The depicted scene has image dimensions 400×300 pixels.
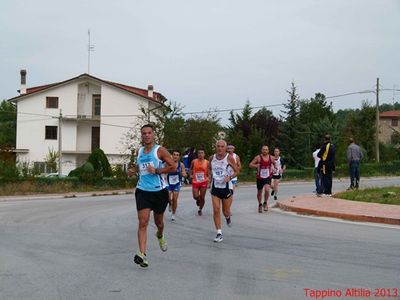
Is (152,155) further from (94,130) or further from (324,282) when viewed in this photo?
(94,130)

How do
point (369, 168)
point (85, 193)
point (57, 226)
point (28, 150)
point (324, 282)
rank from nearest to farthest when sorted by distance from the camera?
point (324, 282) < point (57, 226) < point (85, 193) < point (369, 168) < point (28, 150)

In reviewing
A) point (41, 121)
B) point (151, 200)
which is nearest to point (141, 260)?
point (151, 200)

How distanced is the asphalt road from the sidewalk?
1.95 ft

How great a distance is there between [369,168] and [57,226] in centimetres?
3206

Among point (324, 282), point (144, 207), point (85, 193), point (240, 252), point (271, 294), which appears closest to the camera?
point (271, 294)

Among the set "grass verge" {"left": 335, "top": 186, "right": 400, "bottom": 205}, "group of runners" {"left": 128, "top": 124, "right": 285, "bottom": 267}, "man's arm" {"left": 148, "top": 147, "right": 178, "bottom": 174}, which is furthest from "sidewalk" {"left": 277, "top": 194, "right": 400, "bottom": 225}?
"man's arm" {"left": 148, "top": 147, "right": 178, "bottom": 174}

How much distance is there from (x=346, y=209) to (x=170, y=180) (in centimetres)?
461

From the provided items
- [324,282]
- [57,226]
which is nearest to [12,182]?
[57,226]

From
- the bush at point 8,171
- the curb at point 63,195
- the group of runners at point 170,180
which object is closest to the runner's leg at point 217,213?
the group of runners at point 170,180

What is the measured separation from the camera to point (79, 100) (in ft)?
186

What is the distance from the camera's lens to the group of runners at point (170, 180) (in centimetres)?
830

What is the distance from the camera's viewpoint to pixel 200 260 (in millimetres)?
8680

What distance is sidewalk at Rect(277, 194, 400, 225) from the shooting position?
44.1 ft

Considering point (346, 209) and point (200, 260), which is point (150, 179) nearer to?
point (200, 260)
